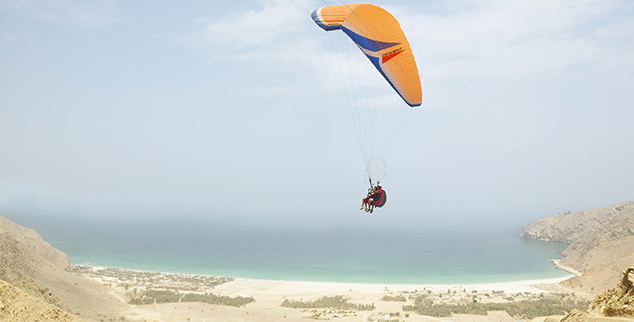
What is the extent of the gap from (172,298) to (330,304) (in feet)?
31.6

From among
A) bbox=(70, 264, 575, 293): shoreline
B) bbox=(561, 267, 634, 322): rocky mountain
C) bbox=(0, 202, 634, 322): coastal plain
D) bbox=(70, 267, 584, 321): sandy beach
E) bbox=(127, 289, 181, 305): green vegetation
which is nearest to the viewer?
bbox=(561, 267, 634, 322): rocky mountain

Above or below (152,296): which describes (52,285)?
above

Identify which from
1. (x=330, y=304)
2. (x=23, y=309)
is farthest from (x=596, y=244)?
(x=23, y=309)

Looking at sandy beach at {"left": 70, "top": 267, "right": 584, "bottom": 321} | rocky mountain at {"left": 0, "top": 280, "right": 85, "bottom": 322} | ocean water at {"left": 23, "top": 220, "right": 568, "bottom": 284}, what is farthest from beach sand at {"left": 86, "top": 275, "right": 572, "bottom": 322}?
rocky mountain at {"left": 0, "top": 280, "right": 85, "bottom": 322}

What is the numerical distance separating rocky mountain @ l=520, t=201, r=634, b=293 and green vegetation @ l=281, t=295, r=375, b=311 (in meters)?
17.4

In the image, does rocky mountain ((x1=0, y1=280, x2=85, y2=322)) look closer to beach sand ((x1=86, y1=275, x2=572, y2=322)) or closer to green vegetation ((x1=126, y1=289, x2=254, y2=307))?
beach sand ((x1=86, y1=275, x2=572, y2=322))

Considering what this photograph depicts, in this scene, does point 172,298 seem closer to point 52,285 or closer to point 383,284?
point 52,285

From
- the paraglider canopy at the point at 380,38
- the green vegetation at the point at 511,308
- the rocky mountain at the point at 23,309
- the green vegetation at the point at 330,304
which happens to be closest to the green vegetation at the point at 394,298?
the green vegetation at the point at 511,308

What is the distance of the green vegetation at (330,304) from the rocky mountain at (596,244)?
56.9 ft

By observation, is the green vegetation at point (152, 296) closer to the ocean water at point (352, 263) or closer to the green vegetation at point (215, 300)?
the green vegetation at point (215, 300)

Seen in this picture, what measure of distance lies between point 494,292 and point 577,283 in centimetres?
711

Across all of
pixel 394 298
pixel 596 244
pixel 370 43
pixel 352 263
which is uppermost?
pixel 370 43

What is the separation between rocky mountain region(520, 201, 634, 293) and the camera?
2531cm

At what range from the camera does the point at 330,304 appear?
69.2 ft
